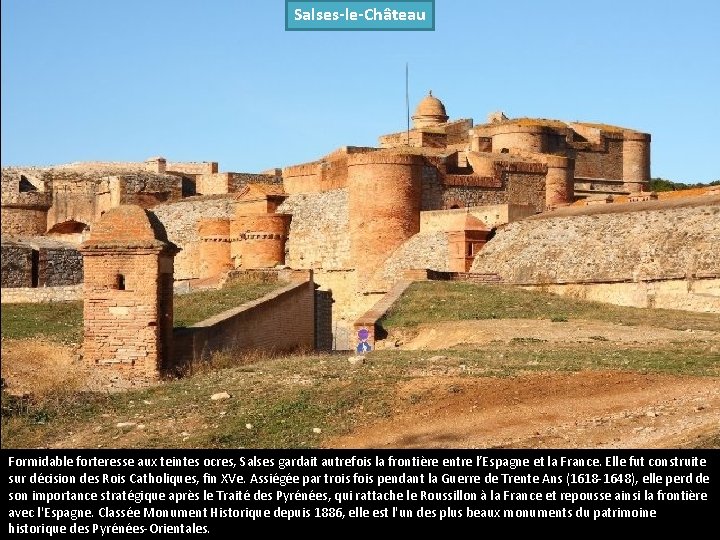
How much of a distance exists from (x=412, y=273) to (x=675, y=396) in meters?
16.7

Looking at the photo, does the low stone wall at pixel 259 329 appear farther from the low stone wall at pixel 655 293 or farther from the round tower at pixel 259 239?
the round tower at pixel 259 239

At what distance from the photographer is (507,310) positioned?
2530cm

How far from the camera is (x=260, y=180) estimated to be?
53.8 m

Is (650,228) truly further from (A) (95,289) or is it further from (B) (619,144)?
(B) (619,144)

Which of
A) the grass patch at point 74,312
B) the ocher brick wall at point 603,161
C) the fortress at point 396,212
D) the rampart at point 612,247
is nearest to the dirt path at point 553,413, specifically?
the grass patch at point 74,312

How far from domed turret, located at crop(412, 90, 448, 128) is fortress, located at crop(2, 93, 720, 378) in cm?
7

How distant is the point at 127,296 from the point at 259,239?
25312 mm

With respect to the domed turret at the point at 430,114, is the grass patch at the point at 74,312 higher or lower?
lower

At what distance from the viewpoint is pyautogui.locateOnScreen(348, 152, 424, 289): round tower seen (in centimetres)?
4062

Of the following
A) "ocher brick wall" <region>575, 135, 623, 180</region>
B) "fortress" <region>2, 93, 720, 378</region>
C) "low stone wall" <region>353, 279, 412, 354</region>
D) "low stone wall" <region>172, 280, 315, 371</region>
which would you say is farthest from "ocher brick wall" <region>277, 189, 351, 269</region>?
"low stone wall" <region>353, 279, 412, 354</region>

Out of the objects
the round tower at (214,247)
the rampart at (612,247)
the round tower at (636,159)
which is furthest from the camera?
the round tower at (636,159)

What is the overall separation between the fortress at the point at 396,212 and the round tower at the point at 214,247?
43 mm

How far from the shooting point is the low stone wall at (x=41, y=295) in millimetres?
27500

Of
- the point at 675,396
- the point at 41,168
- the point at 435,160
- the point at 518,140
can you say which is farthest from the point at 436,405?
the point at 41,168
